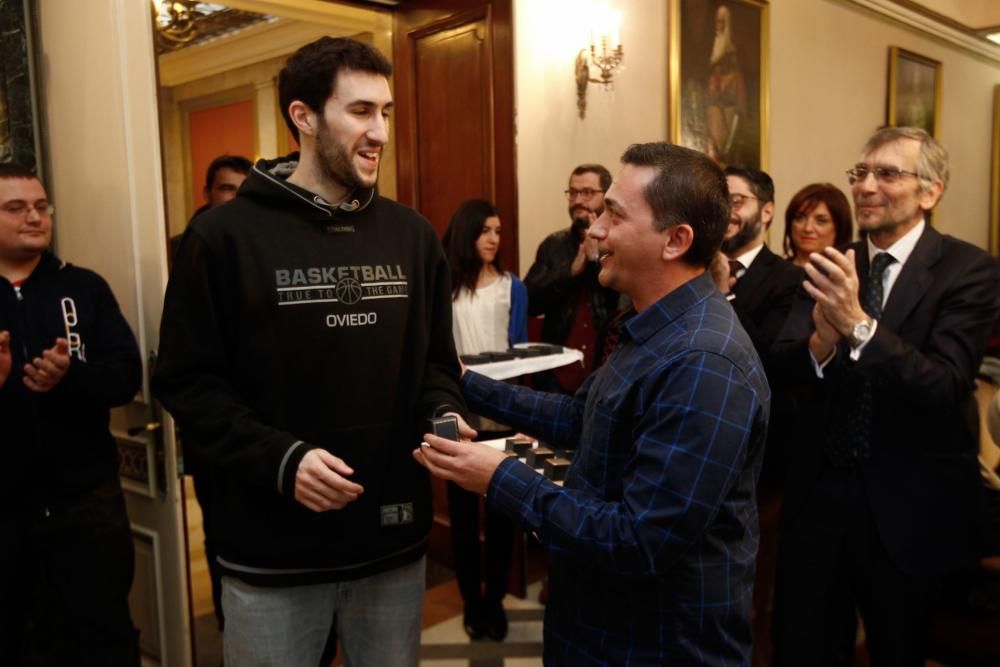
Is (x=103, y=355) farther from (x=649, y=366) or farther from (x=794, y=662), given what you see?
(x=794, y=662)

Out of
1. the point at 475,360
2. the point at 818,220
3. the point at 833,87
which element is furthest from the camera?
the point at 833,87

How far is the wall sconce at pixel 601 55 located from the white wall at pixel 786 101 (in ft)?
0.16

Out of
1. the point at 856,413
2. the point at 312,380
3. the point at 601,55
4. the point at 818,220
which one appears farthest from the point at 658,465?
the point at 601,55

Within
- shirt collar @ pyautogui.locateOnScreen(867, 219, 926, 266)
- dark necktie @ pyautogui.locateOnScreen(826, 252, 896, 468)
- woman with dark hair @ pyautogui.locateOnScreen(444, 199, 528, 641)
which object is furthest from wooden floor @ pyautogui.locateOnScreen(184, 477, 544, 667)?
shirt collar @ pyautogui.locateOnScreen(867, 219, 926, 266)

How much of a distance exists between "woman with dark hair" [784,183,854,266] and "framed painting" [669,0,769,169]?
108 cm

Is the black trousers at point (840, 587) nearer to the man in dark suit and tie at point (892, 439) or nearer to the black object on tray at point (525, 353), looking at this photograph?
the man in dark suit and tie at point (892, 439)

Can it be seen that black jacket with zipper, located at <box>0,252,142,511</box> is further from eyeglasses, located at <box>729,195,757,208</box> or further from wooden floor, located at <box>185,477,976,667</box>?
eyeglasses, located at <box>729,195,757,208</box>

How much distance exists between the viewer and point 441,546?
442cm

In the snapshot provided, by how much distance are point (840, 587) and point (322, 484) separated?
5.54 ft

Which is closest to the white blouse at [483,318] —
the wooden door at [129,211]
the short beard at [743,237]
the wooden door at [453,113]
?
the wooden door at [453,113]

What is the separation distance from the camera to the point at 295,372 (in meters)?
1.75

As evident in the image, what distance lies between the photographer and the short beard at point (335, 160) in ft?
5.92

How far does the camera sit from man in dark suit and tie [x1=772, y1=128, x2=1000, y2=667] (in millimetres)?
2332

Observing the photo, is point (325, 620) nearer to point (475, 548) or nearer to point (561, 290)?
point (475, 548)
